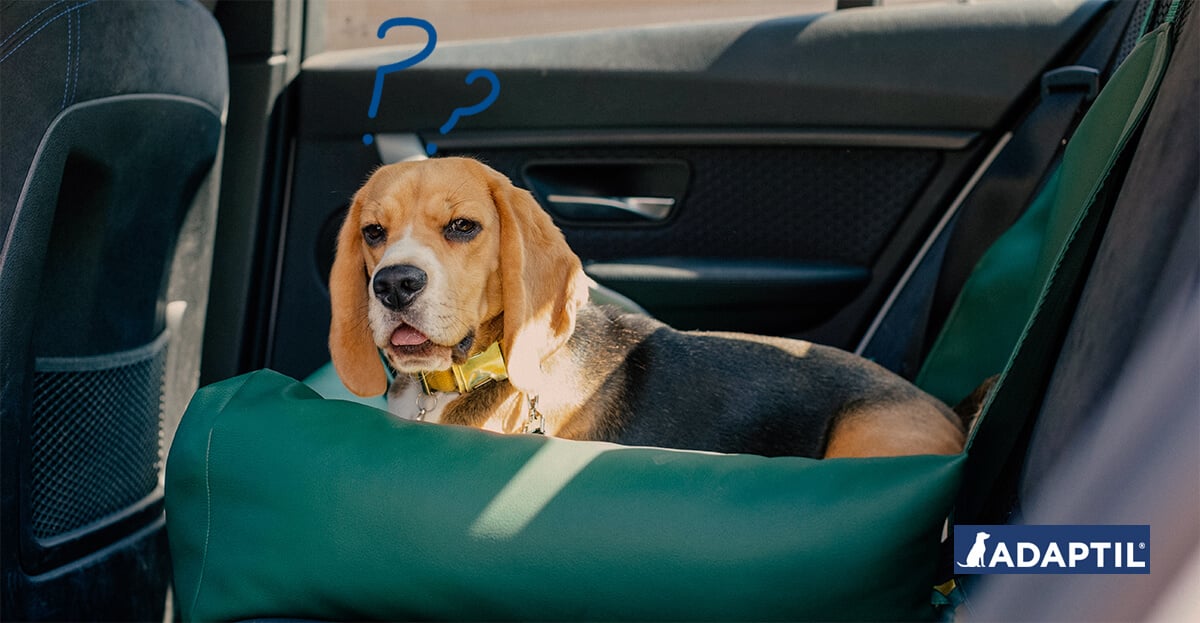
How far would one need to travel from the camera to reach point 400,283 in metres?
1.80

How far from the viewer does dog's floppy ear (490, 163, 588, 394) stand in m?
1.84

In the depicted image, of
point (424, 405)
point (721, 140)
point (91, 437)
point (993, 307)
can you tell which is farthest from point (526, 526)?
point (721, 140)

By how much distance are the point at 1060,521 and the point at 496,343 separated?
1.10 metres

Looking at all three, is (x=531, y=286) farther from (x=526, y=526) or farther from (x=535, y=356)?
(x=526, y=526)

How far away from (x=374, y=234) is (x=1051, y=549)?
1352mm

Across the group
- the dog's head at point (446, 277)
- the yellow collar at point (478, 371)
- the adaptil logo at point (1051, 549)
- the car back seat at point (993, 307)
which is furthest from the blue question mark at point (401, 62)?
the adaptil logo at point (1051, 549)

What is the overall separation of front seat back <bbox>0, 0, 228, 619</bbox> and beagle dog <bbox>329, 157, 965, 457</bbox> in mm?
513

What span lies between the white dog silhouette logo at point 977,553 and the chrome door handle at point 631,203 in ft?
6.22

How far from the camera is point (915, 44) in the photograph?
2791 millimetres

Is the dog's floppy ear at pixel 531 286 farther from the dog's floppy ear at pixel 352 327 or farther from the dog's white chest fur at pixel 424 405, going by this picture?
the dog's floppy ear at pixel 352 327

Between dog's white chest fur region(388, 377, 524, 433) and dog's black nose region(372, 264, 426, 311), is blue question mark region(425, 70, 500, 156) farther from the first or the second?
dog's black nose region(372, 264, 426, 311)

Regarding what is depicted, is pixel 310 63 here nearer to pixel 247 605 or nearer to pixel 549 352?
pixel 549 352

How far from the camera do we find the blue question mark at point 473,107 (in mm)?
3066

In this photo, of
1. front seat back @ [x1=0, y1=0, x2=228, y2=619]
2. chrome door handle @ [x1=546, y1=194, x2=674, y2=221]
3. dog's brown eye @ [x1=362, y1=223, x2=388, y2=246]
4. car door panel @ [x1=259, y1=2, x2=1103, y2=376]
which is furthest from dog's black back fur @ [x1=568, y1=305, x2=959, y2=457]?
front seat back @ [x1=0, y1=0, x2=228, y2=619]
